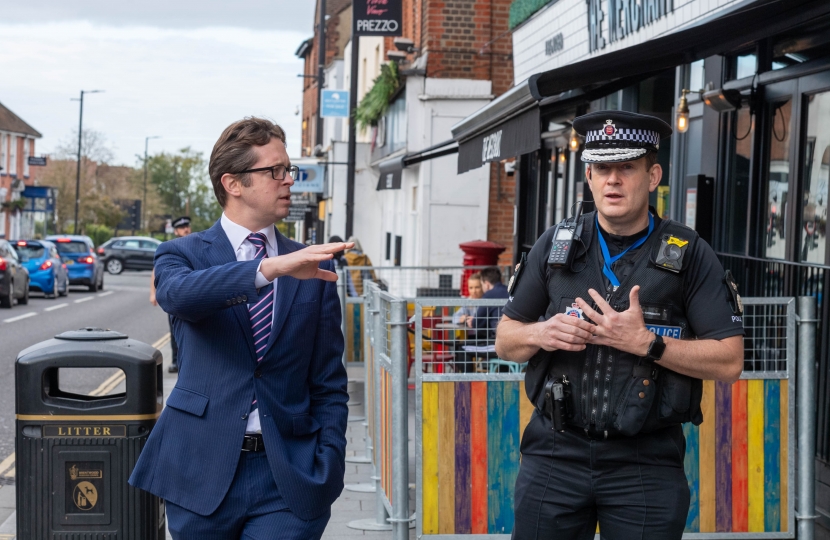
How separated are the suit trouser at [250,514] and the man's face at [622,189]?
1.24m

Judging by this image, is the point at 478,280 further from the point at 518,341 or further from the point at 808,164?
the point at 518,341

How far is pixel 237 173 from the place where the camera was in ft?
10.5

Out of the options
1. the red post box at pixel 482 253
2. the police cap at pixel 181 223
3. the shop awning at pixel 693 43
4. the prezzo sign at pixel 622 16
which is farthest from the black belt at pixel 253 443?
the red post box at pixel 482 253

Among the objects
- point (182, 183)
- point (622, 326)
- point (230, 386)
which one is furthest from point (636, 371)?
point (182, 183)

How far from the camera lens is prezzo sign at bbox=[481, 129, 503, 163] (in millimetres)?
8773

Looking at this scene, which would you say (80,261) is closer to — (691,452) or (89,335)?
(89,335)

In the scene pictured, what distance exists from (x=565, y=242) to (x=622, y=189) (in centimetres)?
23

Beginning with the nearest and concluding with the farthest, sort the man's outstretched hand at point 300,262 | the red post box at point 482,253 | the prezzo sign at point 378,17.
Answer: the man's outstretched hand at point 300,262
the red post box at point 482,253
the prezzo sign at point 378,17

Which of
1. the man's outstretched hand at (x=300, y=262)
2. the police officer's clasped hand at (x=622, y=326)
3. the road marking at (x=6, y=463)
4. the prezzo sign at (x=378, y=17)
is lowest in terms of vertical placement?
the road marking at (x=6, y=463)

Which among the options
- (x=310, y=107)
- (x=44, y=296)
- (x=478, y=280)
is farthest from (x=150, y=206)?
(x=478, y=280)

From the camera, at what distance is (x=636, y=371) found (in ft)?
10.4

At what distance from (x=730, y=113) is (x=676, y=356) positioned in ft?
17.2

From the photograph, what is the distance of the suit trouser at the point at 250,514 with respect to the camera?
307cm

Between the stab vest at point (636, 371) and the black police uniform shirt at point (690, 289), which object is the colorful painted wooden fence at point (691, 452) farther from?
the stab vest at point (636, 371)
